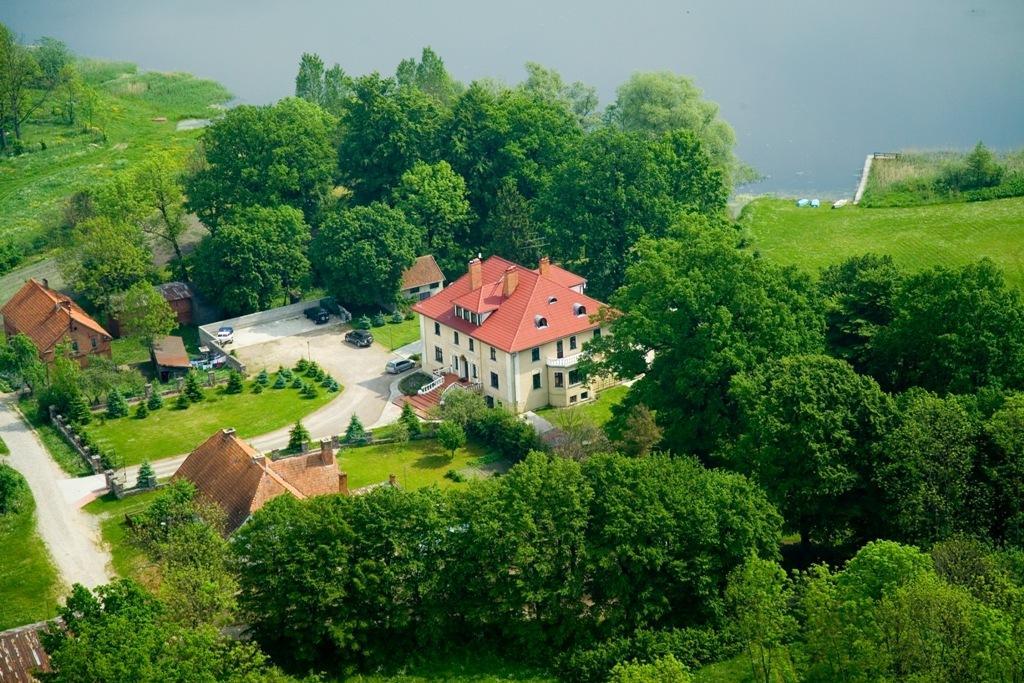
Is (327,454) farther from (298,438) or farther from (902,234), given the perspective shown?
(902,234)

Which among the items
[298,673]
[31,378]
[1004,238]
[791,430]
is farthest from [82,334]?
[1004,238]

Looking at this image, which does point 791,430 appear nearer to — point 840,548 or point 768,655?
point 840,548

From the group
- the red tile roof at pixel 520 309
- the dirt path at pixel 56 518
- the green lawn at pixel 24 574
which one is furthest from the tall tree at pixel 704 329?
the green lawn at pixel 24 574

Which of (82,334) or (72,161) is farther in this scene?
(72,161)

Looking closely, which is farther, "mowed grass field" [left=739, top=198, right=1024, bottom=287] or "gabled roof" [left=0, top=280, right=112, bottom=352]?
"mowed grass field" [left=739, top=198, right=1024, bottom=287]

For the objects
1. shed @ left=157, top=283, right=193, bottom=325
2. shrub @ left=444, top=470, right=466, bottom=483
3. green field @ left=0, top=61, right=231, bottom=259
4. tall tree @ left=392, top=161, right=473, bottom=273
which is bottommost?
shrub @ left=444, top=470, right=466, bottom=483

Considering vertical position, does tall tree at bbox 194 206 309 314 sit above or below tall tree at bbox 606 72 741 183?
below

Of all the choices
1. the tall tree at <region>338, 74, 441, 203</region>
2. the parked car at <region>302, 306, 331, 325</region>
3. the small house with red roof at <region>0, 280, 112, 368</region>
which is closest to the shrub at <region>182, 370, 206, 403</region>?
the small house with red roof at <region>0, 280, 112, 368</region>

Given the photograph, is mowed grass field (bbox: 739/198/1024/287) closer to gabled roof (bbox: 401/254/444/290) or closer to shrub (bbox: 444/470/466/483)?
gabled roof (bbox: 401/254/444/290)
